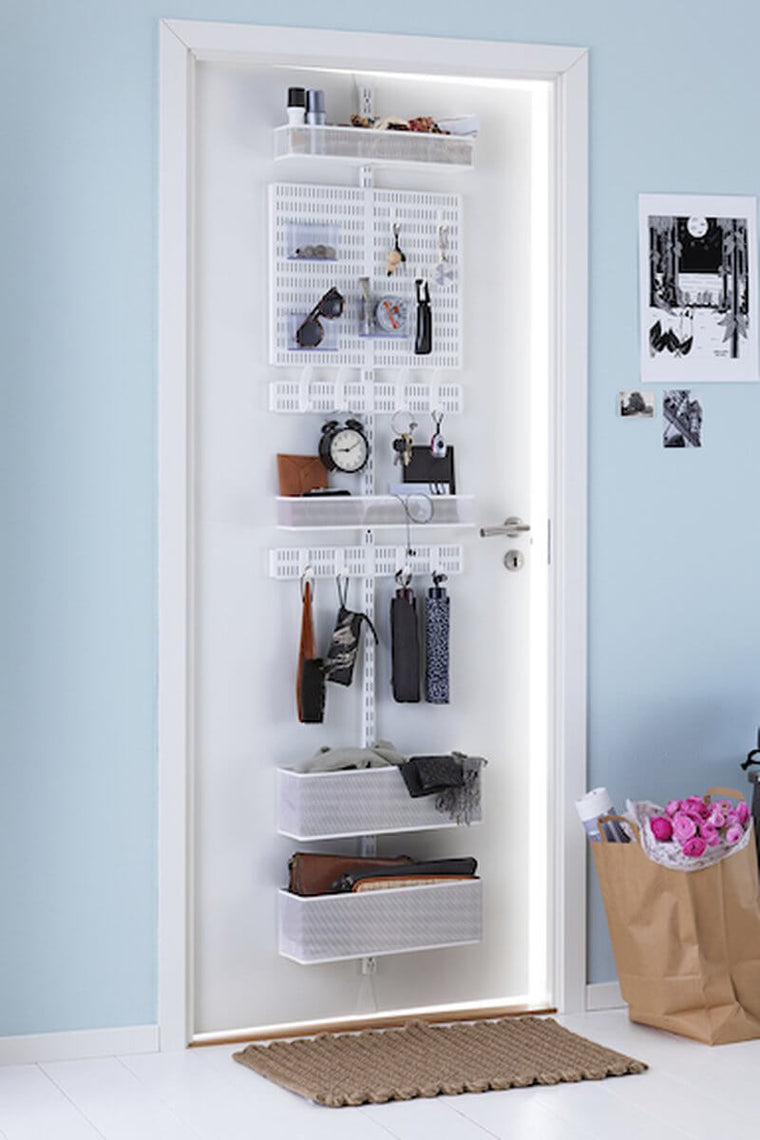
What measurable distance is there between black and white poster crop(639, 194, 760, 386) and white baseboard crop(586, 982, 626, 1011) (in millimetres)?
1305

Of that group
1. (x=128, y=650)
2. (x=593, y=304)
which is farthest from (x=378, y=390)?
(x=128, y=650)

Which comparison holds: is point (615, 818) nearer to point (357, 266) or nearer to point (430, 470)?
point (430, 470)

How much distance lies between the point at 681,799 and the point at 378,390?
1113 mm

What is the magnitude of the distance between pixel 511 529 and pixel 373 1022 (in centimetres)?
107

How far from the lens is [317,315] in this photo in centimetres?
333

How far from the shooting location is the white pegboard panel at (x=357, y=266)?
3.33 m

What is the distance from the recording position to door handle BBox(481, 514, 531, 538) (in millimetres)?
3496

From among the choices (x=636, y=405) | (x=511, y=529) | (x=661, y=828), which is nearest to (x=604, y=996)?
(x=661, y=828)

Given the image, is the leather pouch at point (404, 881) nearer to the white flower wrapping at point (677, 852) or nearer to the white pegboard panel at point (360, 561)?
the white flower wrapping at point (677, 852)

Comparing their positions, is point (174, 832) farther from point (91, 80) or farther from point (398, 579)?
point (91, 80)

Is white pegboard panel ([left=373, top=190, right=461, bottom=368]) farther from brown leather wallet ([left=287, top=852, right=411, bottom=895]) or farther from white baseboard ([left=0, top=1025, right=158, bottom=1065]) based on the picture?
white baseboard ([left=0, top=1025, right=158, bottom=1065])

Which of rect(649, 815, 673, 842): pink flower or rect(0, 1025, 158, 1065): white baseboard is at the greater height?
rect(649, 815, 673, 842): pink flower

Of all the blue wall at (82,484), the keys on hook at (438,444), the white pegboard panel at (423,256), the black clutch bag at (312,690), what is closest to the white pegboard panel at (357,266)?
the white pegboard panel at (423,256)

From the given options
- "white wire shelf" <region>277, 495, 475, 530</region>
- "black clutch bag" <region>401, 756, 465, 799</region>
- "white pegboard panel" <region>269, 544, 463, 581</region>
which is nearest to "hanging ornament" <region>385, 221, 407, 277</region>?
"white wire shelf" <region>277, 495, 475, 530</region>
